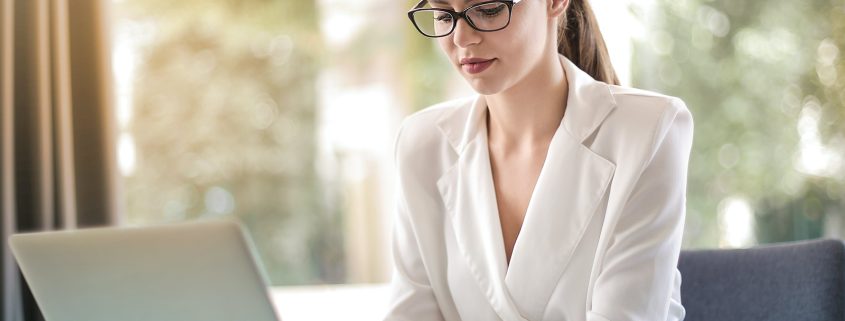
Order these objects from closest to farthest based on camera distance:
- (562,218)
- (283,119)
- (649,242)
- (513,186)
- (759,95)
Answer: (649,242)
(562,218)
(513,186)
(759,95)
(283,119)

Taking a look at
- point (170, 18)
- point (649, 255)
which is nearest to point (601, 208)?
point (649, 255)

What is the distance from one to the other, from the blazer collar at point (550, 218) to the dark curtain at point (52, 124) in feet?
4.78

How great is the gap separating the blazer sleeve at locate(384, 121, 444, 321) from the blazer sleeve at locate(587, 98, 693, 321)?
0.32 metres

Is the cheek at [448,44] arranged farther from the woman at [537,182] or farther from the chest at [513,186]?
the chest at [513,186]

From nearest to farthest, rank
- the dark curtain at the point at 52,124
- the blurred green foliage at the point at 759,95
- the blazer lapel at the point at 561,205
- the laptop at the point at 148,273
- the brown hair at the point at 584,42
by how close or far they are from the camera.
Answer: the laptop at the point at 148,273 → the blazer lapel at the point at 561,205 → the brown hair at the point at 584,42 → the dark curtain at the point at 52,124 → the blurred green foliage at the point at 759,95

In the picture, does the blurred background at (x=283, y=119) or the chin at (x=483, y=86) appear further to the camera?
the blurred background at (x=283, y=119)

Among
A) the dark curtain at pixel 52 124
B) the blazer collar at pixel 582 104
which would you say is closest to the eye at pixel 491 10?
the blazer collar at pixel 582 104

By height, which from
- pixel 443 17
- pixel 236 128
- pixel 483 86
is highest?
pixel 443 17

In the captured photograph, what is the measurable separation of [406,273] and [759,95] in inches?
81.3

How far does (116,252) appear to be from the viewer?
1.22 metres

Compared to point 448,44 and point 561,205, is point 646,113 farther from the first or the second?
point 448,44

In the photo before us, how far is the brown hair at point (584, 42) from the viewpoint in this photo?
5.73 feet

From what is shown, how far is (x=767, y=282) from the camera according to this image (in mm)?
1682

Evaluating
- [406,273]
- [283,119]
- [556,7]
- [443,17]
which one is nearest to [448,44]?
[443,17]
